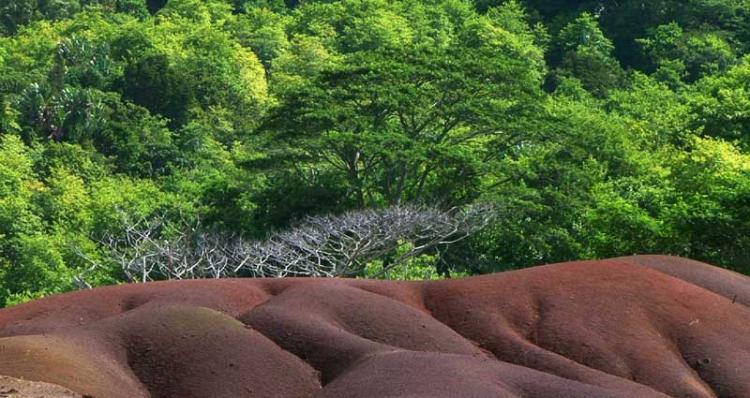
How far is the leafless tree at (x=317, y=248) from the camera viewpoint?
33.9 metres

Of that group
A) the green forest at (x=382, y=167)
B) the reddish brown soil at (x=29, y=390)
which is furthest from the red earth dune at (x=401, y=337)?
the green forest at (x=382, y=167)

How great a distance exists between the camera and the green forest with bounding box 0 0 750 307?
116 feet

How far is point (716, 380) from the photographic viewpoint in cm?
1694

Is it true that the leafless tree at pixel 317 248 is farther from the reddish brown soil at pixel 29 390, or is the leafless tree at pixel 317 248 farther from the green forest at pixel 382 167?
the reddish brown soil at pixel 29 390

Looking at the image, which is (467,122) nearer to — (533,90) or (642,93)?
(533,90)

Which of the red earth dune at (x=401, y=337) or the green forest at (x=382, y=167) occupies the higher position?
the red earth dune at (x=401, y=337)

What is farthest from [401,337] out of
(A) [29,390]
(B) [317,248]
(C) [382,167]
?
(C) [382,167]

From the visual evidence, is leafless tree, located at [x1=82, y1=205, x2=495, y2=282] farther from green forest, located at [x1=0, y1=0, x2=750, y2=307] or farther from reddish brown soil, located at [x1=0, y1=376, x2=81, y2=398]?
reddish brown soil, located at [x1=0, y1=376, x2=81, y2=398]

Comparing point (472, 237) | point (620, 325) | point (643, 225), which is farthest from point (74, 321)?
point (472, 237)

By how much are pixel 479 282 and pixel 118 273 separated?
2047cm

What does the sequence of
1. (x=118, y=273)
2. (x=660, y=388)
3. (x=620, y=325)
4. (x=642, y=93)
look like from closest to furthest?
1. (x=660, y=388)
2. (x=620, y=325)
3. (x=118, y=273)
4. (x=642, y=93)

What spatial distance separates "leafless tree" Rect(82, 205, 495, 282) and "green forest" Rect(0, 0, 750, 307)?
16 centimetres

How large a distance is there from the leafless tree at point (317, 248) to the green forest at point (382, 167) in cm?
16

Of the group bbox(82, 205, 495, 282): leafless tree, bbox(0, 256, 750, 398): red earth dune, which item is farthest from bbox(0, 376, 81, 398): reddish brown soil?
bbox(82, 205, 495, 282): leafless tree
